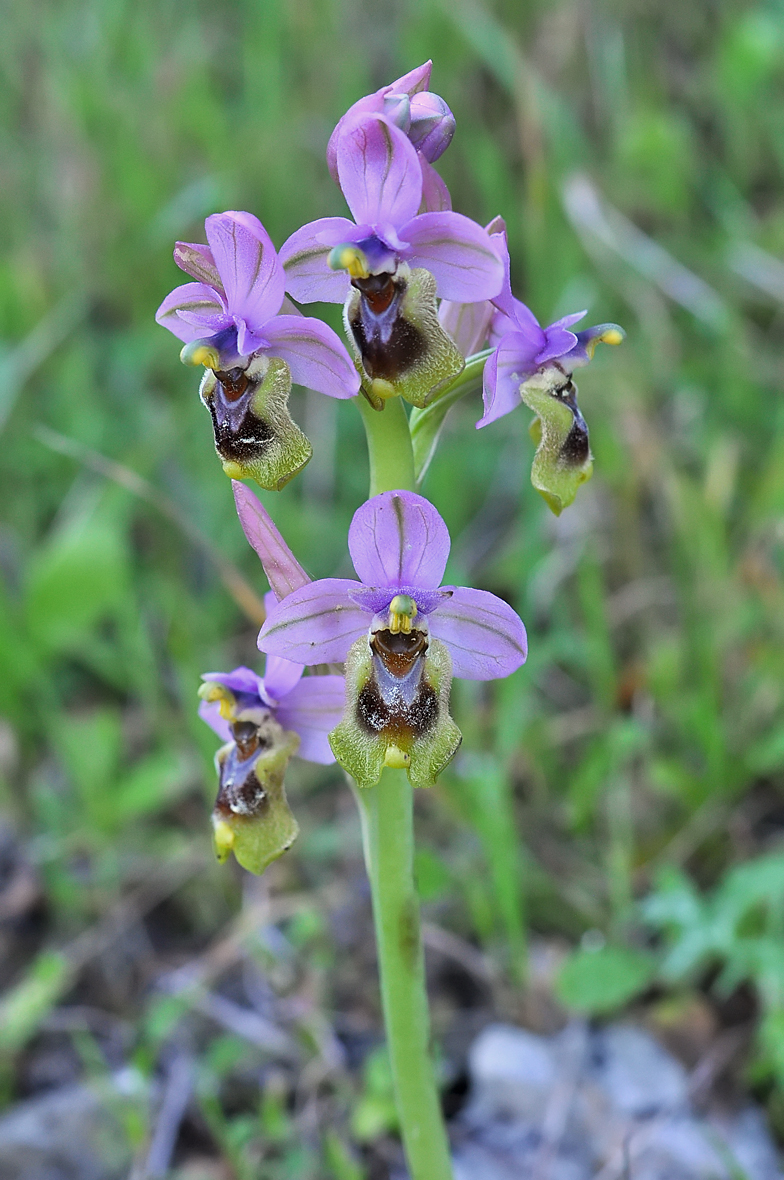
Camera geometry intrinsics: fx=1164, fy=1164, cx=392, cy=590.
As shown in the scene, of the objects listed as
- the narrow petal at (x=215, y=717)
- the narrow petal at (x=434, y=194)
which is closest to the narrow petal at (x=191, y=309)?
the narrow petal at (x=434, y=194)

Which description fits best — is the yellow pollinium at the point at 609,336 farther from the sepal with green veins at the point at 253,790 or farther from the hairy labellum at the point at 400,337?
the sepal with green veins at the point at 253,790

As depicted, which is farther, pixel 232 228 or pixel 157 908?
pixel 157 908

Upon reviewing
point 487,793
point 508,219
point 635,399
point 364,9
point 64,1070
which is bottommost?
point 64,1070

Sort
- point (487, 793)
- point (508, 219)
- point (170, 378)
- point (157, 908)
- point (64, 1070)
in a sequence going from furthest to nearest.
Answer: point (508, 219) → point (170, 378) → point (157, 908) → point (64, 1070) → point (487, 793)

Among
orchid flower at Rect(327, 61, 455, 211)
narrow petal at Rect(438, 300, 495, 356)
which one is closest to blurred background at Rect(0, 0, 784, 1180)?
narrow petal at Rect(438, 300, 495, 356)

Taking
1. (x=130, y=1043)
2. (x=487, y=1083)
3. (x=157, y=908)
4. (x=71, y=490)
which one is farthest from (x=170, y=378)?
(x=487, y=1083)

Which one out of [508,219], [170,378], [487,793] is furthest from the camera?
[508,219]

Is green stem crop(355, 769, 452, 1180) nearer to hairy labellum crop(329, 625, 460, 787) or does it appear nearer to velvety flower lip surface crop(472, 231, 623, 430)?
hairy labellum crop(329, 625, 460, 787)

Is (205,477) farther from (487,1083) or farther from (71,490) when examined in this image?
(487,1083)
